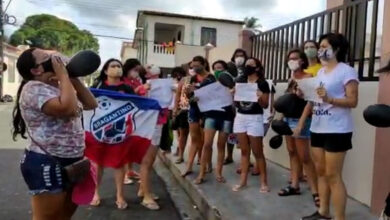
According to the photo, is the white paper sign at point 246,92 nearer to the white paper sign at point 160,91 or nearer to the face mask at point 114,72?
the white paper sign at point 160,91

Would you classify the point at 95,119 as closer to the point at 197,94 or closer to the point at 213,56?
the point at 197,94

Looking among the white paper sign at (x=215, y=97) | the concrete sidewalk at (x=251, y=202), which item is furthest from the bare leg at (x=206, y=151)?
the white paper sign at (x=215, y=97)

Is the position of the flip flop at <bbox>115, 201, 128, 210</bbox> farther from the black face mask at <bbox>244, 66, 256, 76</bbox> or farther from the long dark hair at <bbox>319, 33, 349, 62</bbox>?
the long dark hair at <bbox>319, 33, 349, 62</bbox>

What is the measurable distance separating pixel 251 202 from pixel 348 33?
7.98 ft

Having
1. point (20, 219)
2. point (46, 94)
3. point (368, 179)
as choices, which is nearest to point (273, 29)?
point (368, 179)

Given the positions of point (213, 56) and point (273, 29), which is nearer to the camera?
point (273, 29)

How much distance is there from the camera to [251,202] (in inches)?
217

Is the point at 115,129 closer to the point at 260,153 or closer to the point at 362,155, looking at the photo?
the point at 260,153

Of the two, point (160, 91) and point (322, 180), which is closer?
point (322, 180)

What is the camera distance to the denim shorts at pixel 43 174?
3.04 meters

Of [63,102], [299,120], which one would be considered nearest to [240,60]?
[299,120]

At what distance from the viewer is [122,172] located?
5.87m

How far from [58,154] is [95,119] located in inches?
103

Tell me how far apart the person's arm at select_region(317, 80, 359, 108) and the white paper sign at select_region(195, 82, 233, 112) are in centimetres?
236
